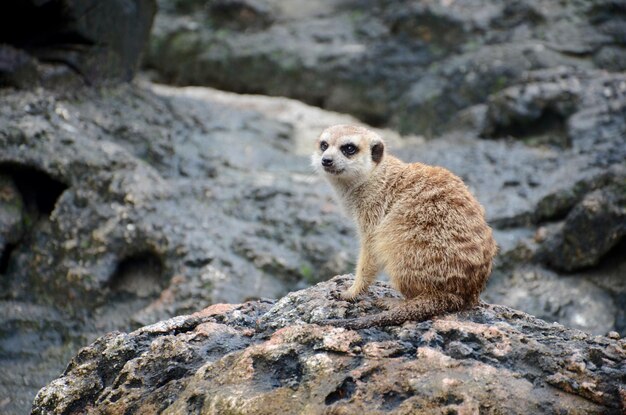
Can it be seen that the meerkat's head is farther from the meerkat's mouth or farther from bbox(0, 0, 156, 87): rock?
bbox(0, 0, 156, 87): rock

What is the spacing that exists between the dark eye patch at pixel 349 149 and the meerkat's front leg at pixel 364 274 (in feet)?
2.53

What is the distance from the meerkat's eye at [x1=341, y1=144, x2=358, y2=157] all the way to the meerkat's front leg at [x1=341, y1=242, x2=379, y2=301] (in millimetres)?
774

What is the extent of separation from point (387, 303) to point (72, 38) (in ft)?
14.2

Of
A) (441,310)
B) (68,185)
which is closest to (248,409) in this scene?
(441,310)

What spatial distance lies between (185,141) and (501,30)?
4.00 m

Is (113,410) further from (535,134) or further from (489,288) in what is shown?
(535,134)

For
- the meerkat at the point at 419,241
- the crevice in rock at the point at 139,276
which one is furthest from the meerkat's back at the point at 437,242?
the crevice in rock at the point at 139,276

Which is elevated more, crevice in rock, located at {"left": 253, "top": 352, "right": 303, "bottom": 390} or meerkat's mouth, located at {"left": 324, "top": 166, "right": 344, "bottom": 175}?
meerkat's mouth, located at {"left": 324, "top": 166, "right": 344, "bottom": 175}

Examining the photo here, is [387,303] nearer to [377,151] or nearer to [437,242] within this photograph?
[437,242]

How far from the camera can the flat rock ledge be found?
2.86 metres

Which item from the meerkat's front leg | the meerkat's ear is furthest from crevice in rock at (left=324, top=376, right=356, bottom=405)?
the meerkat's ear

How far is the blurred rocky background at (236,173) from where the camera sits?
5746mm

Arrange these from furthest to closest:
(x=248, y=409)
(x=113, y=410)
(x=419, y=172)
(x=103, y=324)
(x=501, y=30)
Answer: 1. (x=501, y=30)
2. (x=103, y=324)
3. (x=419, y=172)
4. (x=113, y=410)
5. (x=248, y=409)

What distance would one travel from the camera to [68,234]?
19.0 ft
